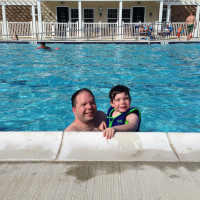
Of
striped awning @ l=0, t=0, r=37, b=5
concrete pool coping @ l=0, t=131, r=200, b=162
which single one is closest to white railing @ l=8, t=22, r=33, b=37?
striped awning @ l=0, t=0, r=37, b=5

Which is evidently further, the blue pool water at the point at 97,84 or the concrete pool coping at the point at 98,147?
the blue pool water at the point at 97,84

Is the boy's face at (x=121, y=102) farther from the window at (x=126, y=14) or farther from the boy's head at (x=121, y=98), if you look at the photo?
the window at (x=126, y=14)

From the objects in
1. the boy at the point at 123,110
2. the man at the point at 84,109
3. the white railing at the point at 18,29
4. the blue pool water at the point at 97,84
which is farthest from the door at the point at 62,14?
the boy at the point at 123,110

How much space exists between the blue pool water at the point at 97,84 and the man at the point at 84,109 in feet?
5.61

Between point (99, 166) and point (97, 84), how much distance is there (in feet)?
19.2

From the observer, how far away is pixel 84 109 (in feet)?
10.3

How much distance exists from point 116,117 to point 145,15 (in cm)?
2069

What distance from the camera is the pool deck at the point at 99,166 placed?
5.54ft

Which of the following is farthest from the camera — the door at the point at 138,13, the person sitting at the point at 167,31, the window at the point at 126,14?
the window at the point at 126,14

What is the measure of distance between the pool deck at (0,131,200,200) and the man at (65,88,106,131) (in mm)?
706

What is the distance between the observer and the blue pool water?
5.27 meters

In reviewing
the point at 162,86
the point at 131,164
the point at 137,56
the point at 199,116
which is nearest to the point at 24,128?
the point at 131,164

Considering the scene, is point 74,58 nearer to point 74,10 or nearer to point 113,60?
point 113,60

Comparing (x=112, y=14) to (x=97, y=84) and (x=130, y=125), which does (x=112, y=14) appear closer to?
(x=97, y=84)
